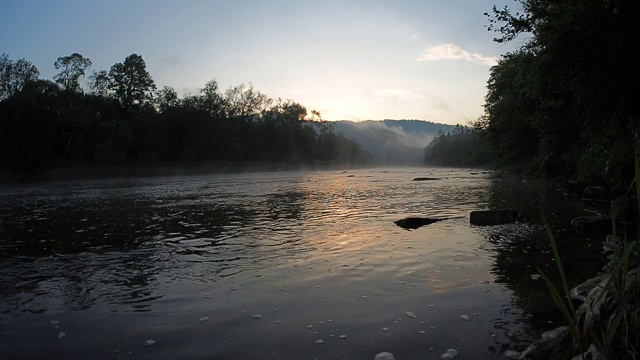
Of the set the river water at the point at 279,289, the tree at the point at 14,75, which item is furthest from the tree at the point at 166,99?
the river water at the point at 279,289

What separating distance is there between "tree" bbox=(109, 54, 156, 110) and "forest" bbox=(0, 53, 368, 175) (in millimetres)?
207

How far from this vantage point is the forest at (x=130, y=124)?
214ft

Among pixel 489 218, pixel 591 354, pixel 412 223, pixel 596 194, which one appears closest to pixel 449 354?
pixel 591 354

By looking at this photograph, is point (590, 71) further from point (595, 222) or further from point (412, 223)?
point (412, 223)

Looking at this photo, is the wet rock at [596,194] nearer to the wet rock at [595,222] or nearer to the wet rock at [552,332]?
the wet rock at [595,222]

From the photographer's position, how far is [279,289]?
28.4 feet

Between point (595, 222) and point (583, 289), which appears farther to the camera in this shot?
point (595, 222)

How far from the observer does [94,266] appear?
35.5ft

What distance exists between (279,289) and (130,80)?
328 ft

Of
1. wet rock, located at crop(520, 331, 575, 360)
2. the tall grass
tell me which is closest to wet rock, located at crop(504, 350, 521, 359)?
wet rock, located at crop(520, 331, 575, 360)

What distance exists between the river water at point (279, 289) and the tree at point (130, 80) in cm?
8675

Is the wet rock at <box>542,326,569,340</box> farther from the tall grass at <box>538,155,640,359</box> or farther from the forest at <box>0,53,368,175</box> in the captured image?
the forest at <box>0,53,368,175</box>

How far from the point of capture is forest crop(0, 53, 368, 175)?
65312 millimetres

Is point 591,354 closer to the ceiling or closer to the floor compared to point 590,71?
closer to the floor
